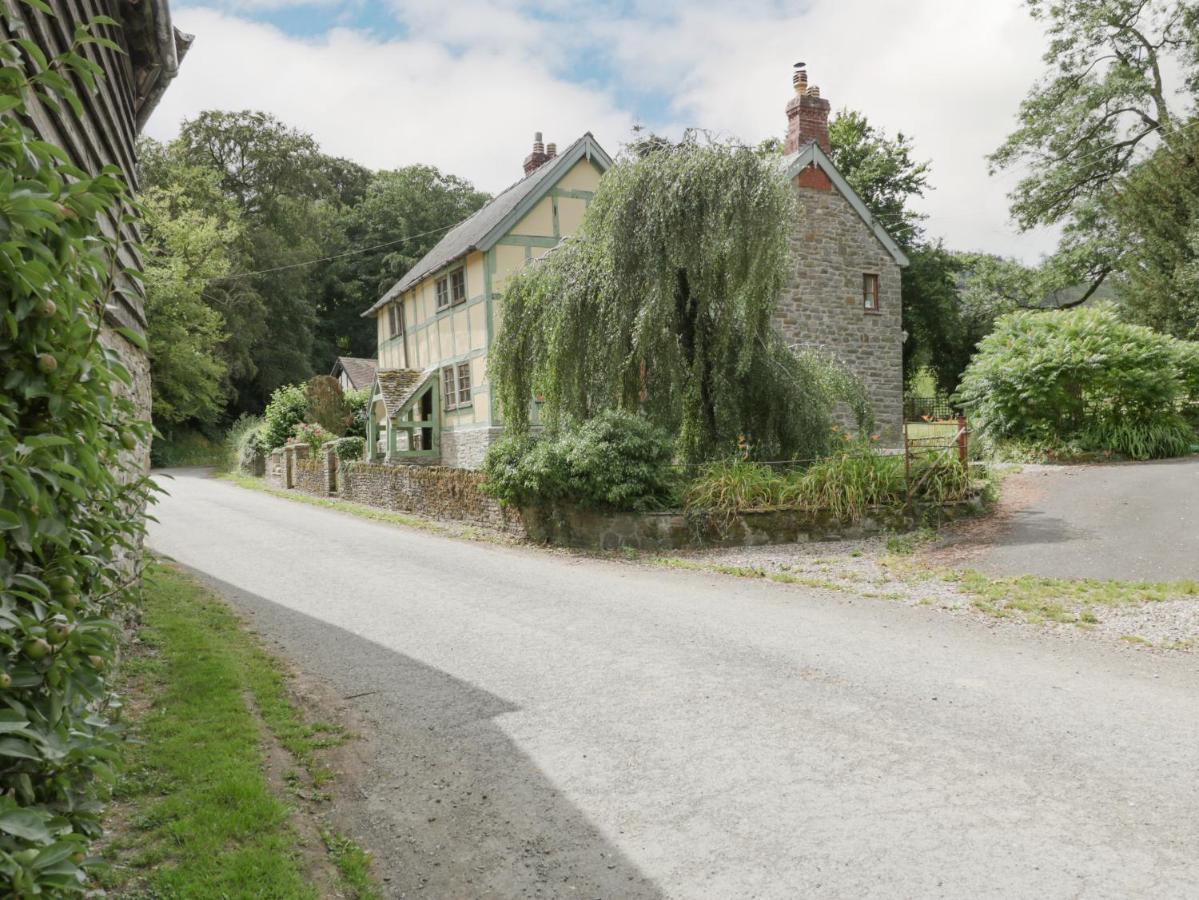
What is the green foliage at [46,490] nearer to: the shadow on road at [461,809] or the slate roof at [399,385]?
the shadow on road at [461,809]

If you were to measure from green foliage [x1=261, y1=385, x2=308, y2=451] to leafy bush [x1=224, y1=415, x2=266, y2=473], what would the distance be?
0.49 metres

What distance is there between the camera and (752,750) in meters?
4.80

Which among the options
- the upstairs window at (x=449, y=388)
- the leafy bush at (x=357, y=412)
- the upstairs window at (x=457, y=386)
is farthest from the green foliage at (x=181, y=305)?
the upstairs window at (x=457, y=386)

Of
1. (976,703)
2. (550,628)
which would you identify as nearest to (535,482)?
(550,628)

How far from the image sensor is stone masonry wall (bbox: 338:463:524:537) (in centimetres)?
1533

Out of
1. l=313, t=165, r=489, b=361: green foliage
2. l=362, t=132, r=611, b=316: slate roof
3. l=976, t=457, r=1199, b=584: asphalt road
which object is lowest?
l=976, t=457, r=1199, b=584: asphalt road

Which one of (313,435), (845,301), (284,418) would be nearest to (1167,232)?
(845,301)

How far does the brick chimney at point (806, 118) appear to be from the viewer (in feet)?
75.9

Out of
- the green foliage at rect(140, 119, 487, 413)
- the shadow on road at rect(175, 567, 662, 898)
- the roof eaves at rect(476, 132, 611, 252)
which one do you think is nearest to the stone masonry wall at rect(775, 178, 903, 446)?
the roof eaves at rect(476, 132, 611, 252)

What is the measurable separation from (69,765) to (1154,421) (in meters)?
18.3

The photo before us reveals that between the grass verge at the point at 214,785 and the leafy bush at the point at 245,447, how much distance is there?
26.8 meters

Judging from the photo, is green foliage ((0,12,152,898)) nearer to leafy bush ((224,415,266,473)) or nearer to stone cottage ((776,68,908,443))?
stone cottage ((776,68,908,443))

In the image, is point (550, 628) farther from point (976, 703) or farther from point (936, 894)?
point (936, 894)

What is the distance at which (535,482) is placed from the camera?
43.2 ft
